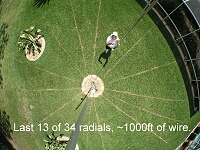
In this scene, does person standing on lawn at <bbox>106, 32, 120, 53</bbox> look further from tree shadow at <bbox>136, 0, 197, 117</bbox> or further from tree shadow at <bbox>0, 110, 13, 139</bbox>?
tree shadow at <bbox>0, 110, 13, 139</bbox>

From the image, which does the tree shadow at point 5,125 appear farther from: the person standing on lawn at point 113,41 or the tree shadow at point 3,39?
the person standing on lawn at point 113,41

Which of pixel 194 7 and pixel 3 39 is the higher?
pixel 194 7

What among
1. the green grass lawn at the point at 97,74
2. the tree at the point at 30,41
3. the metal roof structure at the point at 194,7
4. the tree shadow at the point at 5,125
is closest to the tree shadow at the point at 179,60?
the green grass lawn at the point at 97,74

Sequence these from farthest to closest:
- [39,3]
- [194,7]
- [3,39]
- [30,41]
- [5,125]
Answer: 1. [3,39]
2. [5,125]
3. [39,3]
4. [30,41]
5. [194,7]

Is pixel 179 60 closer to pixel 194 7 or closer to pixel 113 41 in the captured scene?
pixel 194 7

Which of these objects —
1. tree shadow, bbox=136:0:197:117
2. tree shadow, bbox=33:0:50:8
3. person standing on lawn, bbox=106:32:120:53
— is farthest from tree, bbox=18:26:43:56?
tree shadow, bbox=136:0:197:117

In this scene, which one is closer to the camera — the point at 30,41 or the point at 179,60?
the point at 179,60

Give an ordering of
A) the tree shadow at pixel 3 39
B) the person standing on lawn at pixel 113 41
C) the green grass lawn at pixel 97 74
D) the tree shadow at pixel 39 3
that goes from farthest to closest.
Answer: the tree shadow at pixel 3 39
the tree shadow at pixel 39 3
the green grass lawn at pixel 97 74
the person standing on lawn at pixel 113 41

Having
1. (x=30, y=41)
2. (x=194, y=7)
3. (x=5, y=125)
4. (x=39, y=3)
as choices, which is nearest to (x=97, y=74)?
(x=30, y=41)

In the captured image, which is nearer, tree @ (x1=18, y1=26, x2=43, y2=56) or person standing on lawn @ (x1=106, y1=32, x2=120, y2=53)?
person standing on lawn @ (x1=106, y1=32, x2=120, y2=53)
